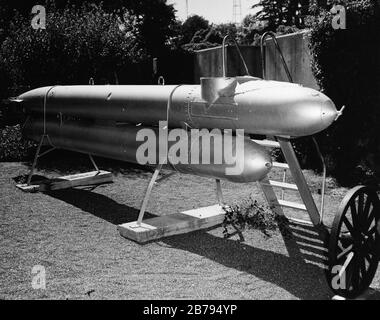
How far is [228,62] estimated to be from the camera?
46.4ft

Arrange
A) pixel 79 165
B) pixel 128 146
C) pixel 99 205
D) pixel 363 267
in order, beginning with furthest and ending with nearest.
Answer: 1. pixel 79 165
2. pixel 99 205
3. pixel 128 146
4. pixel 363 267

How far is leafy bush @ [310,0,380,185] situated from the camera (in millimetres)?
9141

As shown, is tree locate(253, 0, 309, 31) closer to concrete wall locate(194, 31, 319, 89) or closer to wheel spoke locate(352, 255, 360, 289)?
concrete wall locate(194, 31, 319, 89)

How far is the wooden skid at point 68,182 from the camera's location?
30.4 ft

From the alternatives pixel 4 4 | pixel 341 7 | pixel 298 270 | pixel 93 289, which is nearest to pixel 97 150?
pixel 93 289

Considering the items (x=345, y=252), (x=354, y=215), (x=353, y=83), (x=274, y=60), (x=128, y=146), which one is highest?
(x=274, y=60)

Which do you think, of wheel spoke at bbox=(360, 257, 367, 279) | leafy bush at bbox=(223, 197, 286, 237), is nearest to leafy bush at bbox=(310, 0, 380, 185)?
leafy bush at bbox=(223, 197, 286, 237)

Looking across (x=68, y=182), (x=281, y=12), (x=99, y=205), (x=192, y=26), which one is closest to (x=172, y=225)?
(x=99, y=205)

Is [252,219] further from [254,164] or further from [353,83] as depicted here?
[353,83]

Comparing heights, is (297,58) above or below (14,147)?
above

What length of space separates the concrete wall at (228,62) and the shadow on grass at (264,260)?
7569mm

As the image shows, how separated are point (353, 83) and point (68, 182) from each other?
648cm

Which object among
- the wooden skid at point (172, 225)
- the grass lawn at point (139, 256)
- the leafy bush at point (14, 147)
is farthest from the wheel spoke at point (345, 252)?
the leafy bush at point (14, 147)

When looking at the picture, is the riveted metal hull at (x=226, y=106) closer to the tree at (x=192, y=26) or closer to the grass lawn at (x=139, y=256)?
the grass lawn at (x=139, y=256)
